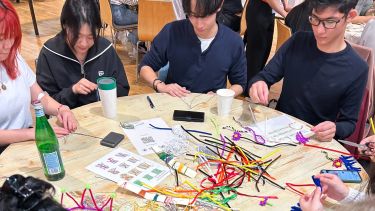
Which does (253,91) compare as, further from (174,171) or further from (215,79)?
(174,171)

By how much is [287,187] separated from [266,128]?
1.28 feet

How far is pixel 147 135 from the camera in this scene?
1.48 m

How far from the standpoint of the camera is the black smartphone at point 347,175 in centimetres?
127

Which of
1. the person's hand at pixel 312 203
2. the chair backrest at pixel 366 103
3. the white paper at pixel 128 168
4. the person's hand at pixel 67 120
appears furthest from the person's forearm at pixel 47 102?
the chair backrest at pixel 366 103

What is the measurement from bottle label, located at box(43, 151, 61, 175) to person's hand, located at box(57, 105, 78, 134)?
276mm

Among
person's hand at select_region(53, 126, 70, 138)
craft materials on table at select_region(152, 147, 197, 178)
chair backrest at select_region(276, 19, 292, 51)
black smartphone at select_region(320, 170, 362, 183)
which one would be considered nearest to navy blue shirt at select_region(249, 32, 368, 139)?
black smartphone at select_region(320, 170, 362, 183)

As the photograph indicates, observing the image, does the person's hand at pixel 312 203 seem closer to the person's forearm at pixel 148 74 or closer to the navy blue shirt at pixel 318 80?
the navy blue shirt at pixel 318 80

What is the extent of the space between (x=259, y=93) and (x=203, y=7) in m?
0.52

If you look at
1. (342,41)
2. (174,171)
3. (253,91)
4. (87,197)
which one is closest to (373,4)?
(342,41)

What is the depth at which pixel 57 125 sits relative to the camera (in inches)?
60.1

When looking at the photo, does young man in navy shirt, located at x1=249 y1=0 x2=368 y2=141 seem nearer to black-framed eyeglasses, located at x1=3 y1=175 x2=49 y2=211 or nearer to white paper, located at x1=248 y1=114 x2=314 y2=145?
white paper, located at x1=248 y1=114 x2=314 y2=145

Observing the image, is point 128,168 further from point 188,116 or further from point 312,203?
point 312,203

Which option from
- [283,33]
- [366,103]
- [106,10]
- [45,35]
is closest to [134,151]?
[366,103]

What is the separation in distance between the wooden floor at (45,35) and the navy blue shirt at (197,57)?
57.4 inches
